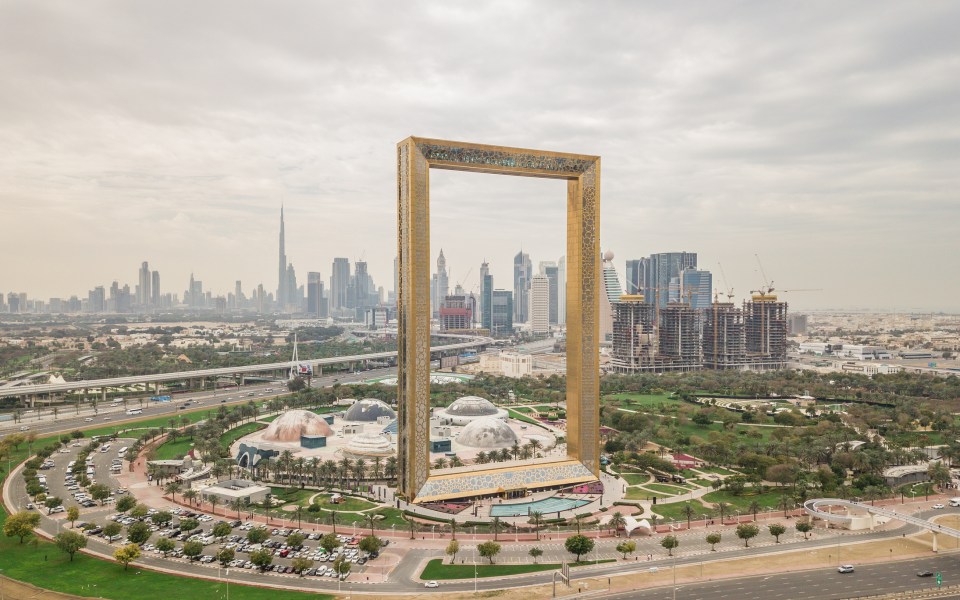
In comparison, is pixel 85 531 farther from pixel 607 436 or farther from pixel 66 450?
pixel 607 436

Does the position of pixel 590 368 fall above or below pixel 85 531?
above

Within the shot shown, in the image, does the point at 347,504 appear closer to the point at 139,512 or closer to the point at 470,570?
the point at 139,512

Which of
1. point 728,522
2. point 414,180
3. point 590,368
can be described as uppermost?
point 414,180

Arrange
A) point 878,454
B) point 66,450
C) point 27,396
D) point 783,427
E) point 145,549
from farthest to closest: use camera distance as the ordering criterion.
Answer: point 27,396 < point 783,427 < point 66,450 < point 878,454 < point 145,549

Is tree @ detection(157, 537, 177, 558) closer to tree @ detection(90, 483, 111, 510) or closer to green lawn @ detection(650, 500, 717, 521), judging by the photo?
tree @ detection(90, 483, 111, 510)

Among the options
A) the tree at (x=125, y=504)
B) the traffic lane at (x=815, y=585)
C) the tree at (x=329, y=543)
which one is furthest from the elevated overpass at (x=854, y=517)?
the tree at (x=125, y=504)

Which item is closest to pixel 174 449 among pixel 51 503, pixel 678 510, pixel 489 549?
pixel 51 503

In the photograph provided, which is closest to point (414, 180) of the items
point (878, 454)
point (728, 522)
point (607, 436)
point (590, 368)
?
point (590, 368)

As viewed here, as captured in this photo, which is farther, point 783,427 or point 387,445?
point 783,427
